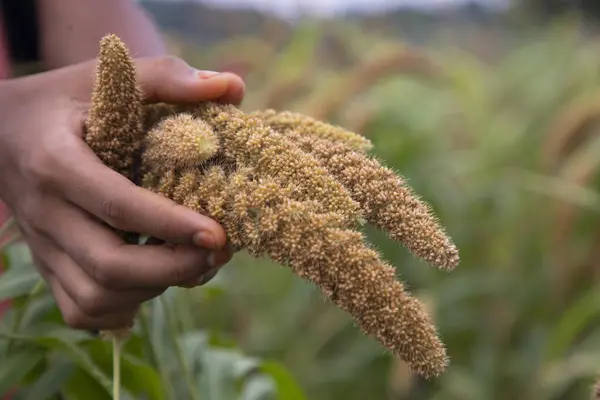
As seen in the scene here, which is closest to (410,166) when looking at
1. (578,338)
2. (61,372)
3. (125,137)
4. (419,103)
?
(419,103)

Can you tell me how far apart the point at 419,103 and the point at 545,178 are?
689 mm

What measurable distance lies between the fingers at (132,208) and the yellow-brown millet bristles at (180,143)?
0.15 ft

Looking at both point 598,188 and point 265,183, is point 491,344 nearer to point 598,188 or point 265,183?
point 598,188

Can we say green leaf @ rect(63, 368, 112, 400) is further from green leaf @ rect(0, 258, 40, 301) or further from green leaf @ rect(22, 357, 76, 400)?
green leaf @ rect(0, 258, 40, 301)

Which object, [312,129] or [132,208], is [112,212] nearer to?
[132,208]

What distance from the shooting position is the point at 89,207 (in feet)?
2.35

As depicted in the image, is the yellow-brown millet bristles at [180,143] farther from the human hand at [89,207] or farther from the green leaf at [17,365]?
the green leaf at [17,365]

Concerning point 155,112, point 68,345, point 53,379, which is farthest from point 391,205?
point 53,379

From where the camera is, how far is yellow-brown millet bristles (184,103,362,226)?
639 mm

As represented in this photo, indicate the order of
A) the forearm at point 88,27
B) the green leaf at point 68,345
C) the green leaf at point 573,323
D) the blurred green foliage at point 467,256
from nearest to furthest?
the green leaf at point 68,345
the forearm at point 88,27
the green leaf at point 573,323
the blurred green foliage at point 467,256

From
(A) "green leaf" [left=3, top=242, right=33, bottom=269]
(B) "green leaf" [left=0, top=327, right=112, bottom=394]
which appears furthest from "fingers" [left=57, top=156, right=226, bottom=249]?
(A) "green leaf" [left=3, top=242, right=33, bottom=269]

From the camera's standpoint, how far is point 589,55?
2.69m

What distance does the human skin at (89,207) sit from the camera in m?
0.68

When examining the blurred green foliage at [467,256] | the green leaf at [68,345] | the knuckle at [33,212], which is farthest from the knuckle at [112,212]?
the blurred green foliage at [467,256]
